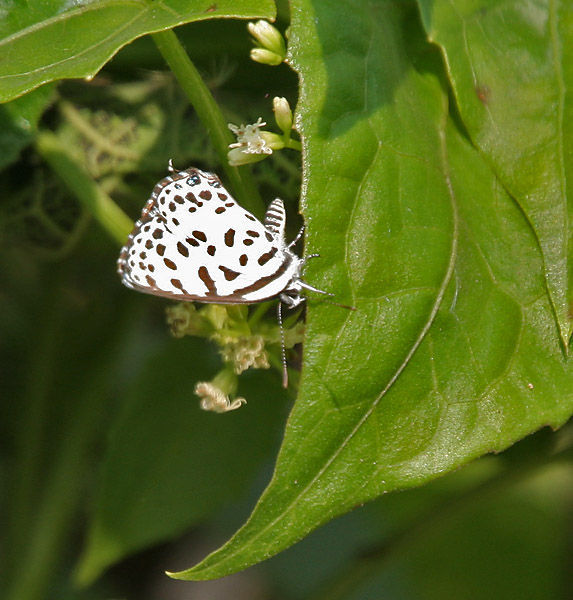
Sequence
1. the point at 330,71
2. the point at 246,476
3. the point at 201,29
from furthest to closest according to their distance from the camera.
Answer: the point at 246,476 < the point at 201,29 < the point at 330,71

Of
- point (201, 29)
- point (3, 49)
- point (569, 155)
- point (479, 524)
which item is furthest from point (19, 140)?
point (479, 524)

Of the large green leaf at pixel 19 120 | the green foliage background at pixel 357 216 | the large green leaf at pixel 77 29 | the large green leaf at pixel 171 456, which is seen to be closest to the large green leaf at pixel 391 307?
the green foliage background at pixel 357 216

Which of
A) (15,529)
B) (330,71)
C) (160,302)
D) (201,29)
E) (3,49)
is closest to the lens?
(330,71)

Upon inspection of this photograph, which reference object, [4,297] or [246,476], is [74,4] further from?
[4,297]

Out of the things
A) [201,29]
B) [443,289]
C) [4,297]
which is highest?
[201,29]

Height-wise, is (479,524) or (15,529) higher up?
(15,529)

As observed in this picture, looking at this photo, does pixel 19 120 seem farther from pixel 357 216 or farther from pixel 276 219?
pixel 357 216
